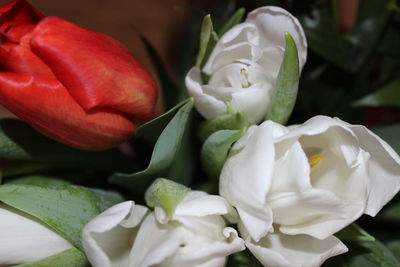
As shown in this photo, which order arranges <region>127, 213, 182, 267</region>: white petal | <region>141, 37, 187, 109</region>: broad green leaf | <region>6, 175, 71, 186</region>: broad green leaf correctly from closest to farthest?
<region>127, 213, 182, 267</region>: white petal
<region>6, 175, 71, 186</region>: broad green leaf
<region>141, 37, 187, 109</region>: broad green leaf

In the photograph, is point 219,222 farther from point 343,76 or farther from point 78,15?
point 78,15

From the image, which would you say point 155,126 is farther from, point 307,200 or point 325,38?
point 325,38

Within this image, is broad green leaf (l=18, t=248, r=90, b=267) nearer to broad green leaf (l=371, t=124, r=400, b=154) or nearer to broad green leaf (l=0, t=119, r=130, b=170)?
broad green leaf (l=0, t=119, r=130, b=170)

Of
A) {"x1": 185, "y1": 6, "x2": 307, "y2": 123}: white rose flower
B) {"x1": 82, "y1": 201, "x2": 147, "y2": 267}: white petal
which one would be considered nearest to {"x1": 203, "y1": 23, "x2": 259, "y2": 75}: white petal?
{"x1": 185, "y1": 6, "x2": 307, "y2": 123}: white rose flower

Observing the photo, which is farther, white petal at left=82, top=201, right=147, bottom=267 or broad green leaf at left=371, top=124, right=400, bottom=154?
broad green leaf at left=371, top=124, right=400, bottom=154

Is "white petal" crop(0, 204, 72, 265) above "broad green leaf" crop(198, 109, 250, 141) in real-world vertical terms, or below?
below

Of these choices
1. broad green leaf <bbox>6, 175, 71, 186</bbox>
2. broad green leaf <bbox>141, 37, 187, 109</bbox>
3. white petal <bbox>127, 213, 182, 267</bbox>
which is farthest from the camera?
broad green leaf <bbox>141, 37, 187, 109</bbox>

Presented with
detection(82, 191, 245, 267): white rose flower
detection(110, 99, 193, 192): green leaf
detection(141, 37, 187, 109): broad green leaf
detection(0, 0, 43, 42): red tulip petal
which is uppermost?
detection(0, 0, 43, 42): red tulip petal

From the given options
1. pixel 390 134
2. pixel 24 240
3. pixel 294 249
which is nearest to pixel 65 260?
pixel 24 240
